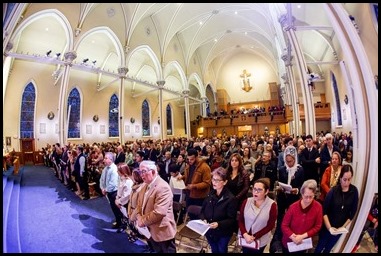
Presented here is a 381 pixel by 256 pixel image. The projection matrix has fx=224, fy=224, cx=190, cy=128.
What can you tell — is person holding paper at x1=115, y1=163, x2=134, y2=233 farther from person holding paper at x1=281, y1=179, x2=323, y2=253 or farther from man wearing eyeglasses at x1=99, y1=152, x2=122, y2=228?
person holding paper at x1=281, y1=179, x2=323, y2=253

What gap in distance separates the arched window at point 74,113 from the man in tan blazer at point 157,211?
55.9 feet

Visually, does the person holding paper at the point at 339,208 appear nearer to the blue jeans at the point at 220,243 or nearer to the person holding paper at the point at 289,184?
the person holding paper at the point at 289,184

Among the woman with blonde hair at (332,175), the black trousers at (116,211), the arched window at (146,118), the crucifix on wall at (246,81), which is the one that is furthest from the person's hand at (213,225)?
the crucifix on wall at (246,81)

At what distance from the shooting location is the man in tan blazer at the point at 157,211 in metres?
2.84

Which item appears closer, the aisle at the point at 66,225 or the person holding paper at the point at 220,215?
the person holding paper at the point at 220,215

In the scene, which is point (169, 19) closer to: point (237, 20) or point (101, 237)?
point (237, 20)

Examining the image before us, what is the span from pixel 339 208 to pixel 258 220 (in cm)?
118

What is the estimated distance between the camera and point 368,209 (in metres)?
3.18

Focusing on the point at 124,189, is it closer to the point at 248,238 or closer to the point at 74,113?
the point at 248,238

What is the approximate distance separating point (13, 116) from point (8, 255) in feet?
50.7

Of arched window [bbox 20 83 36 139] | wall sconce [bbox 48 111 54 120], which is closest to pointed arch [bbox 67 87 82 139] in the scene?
wall sconce [bbox 48 111 54 120]

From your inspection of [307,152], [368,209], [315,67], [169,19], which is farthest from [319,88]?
[368,209]

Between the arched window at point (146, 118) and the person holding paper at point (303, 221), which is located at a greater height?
the arched window at point (146, 118)

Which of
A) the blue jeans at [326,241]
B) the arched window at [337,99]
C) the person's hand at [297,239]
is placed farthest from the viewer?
the arched window at [337,99]
